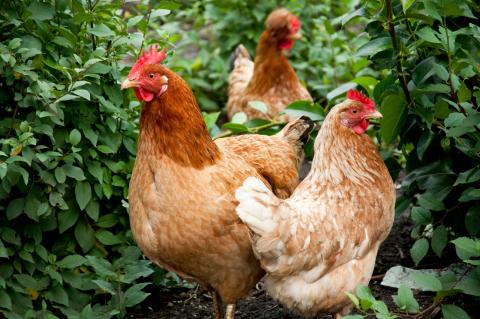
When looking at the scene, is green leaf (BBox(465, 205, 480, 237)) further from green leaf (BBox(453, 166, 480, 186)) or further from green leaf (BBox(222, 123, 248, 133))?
green leaf (BBox(222, 123, 248, 133))

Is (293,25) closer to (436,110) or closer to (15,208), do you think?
(436,110)

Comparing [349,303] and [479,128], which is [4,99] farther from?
[479,128]

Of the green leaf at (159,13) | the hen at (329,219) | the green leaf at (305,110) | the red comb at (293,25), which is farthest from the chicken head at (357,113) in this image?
the red comb at (293,25)

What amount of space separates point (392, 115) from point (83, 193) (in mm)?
1824

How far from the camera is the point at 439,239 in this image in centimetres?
441

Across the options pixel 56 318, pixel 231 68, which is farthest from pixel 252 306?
pixel 231 68

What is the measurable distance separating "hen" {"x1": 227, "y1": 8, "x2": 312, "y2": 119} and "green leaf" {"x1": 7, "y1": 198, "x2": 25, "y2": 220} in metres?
2.71

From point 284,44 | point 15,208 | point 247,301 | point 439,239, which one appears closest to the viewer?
point 15,208

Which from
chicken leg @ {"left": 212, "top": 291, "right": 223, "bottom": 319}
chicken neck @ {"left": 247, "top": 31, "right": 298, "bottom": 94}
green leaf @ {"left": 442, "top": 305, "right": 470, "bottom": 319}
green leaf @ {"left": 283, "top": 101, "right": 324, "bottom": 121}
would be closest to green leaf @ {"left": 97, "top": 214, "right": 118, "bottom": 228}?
chicken leg @ {"left": 212, "top": 291, "right": 223, "bottom": 319}

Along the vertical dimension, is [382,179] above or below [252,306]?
above

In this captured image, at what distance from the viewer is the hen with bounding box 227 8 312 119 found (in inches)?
266

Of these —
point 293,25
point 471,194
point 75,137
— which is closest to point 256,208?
point 471,194

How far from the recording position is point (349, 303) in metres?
4.01

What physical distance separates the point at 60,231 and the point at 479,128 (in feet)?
7.93
